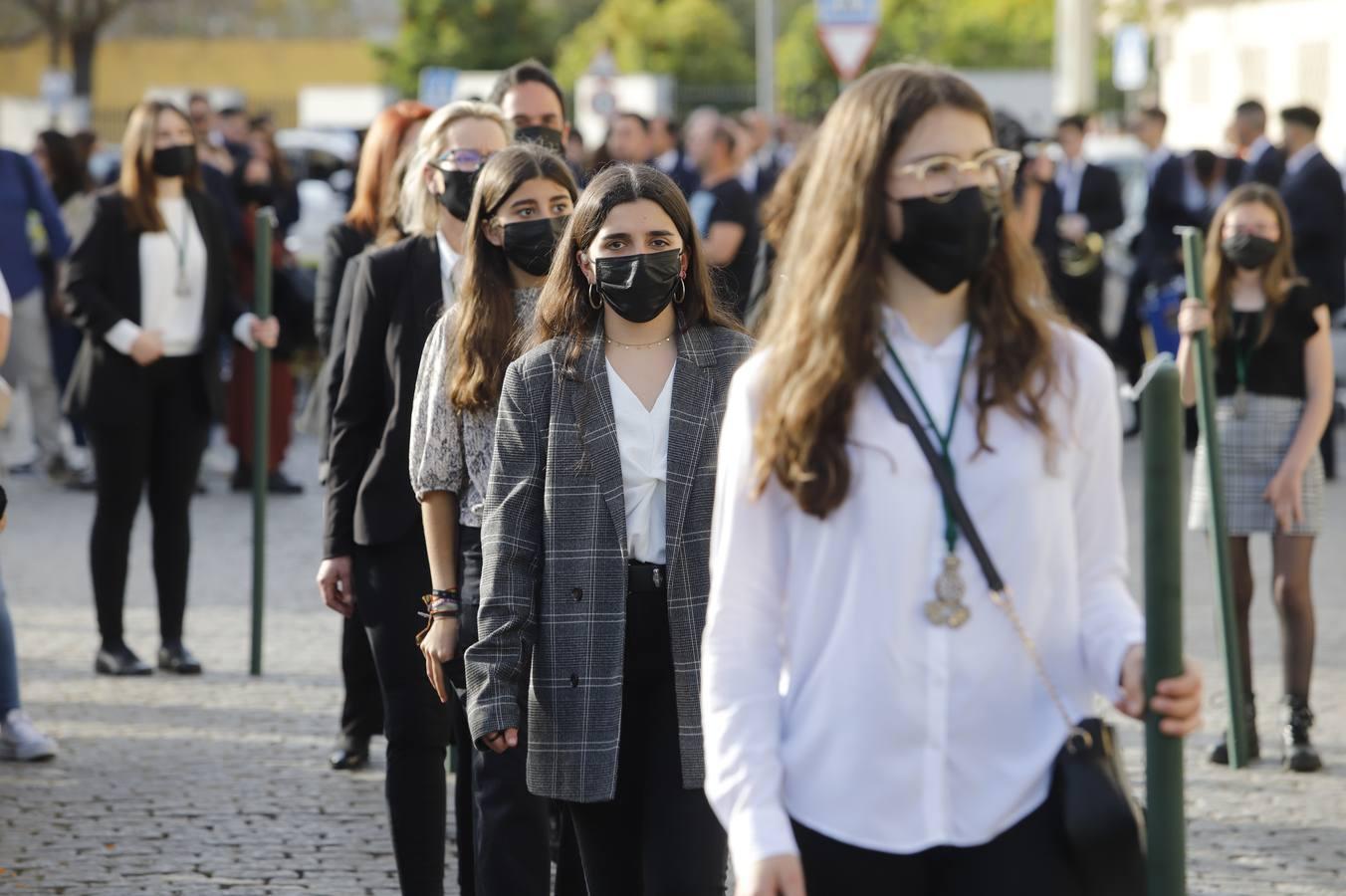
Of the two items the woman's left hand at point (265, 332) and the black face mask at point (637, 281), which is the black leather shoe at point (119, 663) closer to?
the woman's left hand at point (265, 332)

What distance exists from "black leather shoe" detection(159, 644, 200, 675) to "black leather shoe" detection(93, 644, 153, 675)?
2.7 inches

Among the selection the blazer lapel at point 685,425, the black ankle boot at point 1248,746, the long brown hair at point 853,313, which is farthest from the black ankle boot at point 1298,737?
the long brown hair at point 853,313

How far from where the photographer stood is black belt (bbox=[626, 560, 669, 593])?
159 inches

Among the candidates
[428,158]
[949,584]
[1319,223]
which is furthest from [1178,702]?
[1319,223]

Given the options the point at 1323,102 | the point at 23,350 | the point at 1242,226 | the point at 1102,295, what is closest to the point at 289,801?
the point at 1242,226

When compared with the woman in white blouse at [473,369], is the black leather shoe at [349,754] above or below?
below

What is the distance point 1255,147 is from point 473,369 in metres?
10.5

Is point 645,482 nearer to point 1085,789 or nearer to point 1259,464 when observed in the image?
point 1085,789

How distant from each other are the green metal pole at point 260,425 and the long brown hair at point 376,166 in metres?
1.44

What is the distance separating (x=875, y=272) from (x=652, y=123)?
15583 mm

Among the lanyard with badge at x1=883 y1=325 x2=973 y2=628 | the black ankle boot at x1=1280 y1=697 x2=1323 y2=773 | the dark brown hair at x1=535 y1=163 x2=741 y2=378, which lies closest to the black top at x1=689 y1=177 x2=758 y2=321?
the black ankle boot at x1=1280 y1=697 x2=1323 y2=773

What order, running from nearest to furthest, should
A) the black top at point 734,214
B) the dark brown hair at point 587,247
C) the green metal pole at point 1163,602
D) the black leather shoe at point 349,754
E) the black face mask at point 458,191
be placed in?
the green metal pole at point 1163,602
the dark brown hair at point 587,247
the black face mask at point 458,191
the black leather shoe at point 349,754
the black top at point 734,214

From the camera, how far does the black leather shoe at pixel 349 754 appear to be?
272 inches

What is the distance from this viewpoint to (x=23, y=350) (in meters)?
13.3
